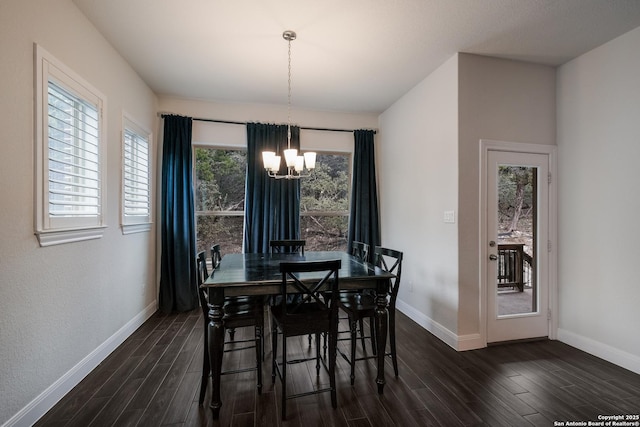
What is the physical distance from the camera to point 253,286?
2.10 meters

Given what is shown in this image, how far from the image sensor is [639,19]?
7.70 ft

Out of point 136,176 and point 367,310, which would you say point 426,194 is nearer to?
point 367,310

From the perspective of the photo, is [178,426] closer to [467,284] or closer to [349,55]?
[467,284]

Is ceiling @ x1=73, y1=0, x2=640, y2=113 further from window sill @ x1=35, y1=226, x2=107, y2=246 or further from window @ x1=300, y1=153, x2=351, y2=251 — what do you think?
window sill @ x1=35, y1=226, x2=107, y2=246

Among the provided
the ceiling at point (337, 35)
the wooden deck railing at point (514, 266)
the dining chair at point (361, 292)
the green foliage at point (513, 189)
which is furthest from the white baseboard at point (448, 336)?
the ceiling at point (337, 35)

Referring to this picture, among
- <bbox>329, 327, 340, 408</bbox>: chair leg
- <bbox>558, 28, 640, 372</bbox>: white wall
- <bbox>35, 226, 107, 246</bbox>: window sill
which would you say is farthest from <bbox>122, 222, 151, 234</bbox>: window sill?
<bbox>558, 28, 640, 372</bbox>: white wall

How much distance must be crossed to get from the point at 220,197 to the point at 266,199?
0.74m

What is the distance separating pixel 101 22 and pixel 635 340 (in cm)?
532

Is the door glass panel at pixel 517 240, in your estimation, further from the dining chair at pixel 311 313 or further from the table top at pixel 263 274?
the dining chair at pixel 311 313

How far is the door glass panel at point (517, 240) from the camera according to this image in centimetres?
304

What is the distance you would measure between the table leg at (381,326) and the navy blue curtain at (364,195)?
219 centimetres

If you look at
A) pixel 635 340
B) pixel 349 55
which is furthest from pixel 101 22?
pixel 635 340

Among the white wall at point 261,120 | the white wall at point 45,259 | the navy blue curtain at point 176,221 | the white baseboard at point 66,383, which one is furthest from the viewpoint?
the white wall at point 261,120

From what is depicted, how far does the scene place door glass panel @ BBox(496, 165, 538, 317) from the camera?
304 centimetres
